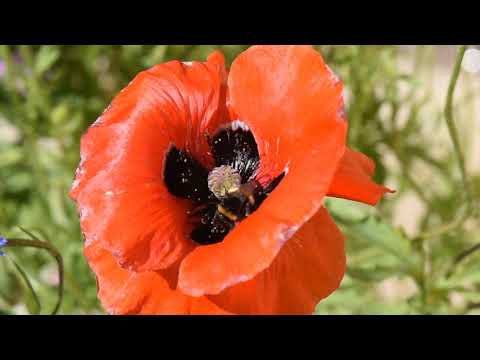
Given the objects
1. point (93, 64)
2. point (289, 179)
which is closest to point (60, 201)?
point (93, 64)

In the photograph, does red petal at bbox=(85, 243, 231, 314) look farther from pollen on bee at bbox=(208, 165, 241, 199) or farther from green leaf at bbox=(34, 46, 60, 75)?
green leaf at bbox=(34, 46, 60, 75)

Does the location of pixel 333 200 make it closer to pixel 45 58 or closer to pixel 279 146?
pixel 279 146

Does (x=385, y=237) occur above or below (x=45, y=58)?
below

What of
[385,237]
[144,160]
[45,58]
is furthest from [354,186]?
[45,58]

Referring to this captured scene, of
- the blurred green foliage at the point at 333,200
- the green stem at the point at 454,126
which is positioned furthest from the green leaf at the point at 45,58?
the green stem at the point at 454,126

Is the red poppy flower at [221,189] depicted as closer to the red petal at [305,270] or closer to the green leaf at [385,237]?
the red petal at [305,270]

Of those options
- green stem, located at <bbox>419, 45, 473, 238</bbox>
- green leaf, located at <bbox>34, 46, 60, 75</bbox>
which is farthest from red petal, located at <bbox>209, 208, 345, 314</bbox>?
green leaf, located at <bbox>34, 46, 60, 75</bbox>
